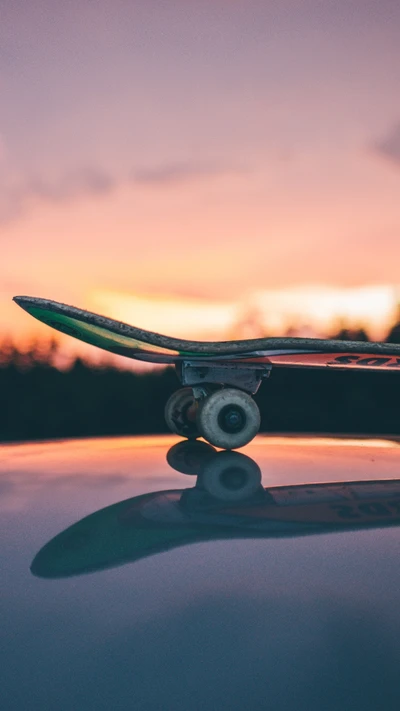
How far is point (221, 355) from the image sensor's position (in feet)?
11.9

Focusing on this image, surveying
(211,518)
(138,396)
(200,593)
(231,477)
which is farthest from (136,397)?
(200,593)

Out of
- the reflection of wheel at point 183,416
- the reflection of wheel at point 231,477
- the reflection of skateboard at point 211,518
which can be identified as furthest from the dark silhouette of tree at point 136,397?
the reflection of skateboard at point 211,518

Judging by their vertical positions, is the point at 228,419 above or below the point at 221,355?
below

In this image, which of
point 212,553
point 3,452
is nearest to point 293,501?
point 212,553

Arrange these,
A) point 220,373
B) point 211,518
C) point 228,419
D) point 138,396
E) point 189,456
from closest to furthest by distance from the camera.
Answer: point 211,518 → point 189,456 → point 228,419 → point 220,373 → point 138,396

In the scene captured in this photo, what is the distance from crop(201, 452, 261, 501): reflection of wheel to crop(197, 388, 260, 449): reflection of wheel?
317 mm

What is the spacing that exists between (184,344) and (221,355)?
11.5 inches

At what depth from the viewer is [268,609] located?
3.79 ft

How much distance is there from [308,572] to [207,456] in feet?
6.18

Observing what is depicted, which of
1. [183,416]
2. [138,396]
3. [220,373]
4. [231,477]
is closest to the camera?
[231,477]

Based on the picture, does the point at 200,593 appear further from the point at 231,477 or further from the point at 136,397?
the point at 136,397

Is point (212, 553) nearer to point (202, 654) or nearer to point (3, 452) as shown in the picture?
point (202, 654)

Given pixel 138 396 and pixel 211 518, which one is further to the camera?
pixel 138 396

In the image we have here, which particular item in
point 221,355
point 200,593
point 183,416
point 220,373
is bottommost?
point 200,593
